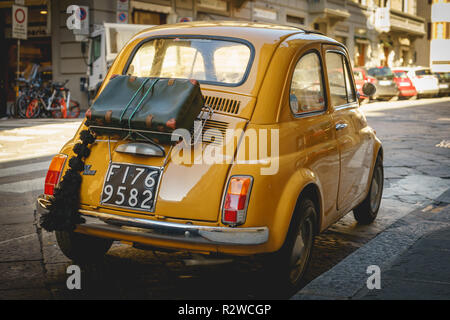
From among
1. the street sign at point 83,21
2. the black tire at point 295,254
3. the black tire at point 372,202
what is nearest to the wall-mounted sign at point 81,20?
the street sign at point 83,21

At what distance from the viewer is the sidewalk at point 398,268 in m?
3.57

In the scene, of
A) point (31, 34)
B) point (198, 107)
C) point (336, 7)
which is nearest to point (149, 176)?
point (198, 107)

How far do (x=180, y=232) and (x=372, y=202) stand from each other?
2.85 metres

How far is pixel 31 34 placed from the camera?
2095cm

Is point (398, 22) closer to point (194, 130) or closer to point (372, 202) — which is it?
point (372, 202)

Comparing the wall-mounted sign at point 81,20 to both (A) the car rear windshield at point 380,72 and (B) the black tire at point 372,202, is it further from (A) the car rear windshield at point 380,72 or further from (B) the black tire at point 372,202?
(B) the black tire at point 372,202

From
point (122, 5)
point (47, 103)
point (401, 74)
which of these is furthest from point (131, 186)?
point (401, 74)

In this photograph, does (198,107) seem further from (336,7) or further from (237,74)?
(336,7)

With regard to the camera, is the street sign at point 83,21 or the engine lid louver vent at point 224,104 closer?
the engine lid louver vent at point 224,104

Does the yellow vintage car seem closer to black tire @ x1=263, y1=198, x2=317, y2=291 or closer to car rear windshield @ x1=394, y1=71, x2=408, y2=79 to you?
black tire @ x1=263, y1=198, x2=317, y2=291

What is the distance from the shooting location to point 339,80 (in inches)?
194

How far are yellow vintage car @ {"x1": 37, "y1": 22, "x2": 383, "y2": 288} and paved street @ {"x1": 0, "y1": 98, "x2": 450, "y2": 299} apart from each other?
0.72 ft

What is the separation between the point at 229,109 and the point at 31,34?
744 inches

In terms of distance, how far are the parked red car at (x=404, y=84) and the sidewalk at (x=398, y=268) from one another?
2387cm
